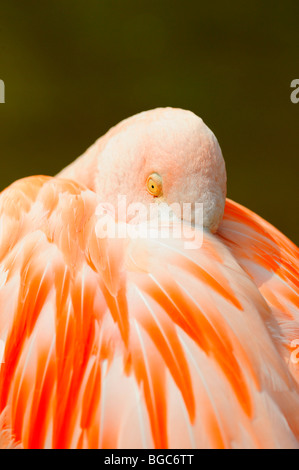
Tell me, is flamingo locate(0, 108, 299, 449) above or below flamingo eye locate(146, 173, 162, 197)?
below

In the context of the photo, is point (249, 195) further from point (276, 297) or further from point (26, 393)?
point (26, 393)

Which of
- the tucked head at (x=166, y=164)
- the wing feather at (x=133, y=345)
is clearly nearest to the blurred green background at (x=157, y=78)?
the tucked head at (x=166, y=164)

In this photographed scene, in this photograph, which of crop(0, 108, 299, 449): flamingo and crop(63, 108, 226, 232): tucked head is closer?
crop(0, 108, 299, 449): flamingo

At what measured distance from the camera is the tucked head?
0.78m

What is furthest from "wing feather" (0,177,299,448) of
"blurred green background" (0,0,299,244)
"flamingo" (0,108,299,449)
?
"blurred green background" (0,0,299,244)

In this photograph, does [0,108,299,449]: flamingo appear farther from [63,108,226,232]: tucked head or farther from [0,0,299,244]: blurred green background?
[0,0,299,244]: blurred green background

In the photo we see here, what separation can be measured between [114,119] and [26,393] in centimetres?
139

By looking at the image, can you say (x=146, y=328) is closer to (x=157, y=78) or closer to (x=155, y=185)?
(x=155, y=185)

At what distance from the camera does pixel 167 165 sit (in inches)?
31.1

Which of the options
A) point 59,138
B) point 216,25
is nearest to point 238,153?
point 216,25

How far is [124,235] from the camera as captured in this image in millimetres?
749

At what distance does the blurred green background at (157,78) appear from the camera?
6.07 ft

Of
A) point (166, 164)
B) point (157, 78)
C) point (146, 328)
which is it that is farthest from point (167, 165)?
point (157, 78)

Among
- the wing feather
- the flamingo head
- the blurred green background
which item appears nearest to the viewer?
the wing feather
